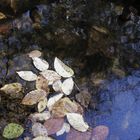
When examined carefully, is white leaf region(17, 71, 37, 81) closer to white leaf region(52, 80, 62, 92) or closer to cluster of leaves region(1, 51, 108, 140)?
cluster of leaves region(1, 51, 108, 140)

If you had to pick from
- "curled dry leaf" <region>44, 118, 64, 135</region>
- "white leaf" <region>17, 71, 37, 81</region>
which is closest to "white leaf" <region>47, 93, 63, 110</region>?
"curled dry leaf" <region>44, 118, 64, 135</region>

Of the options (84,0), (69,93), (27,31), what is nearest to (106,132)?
(69,93)

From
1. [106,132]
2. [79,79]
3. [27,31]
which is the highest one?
[27,31]

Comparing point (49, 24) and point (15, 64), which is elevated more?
point (49, 24)

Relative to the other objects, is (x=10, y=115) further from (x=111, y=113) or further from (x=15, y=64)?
(x=111, y=113)

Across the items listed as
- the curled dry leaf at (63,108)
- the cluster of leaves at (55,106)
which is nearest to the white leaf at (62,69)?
the cluster of leaves at (55,106)

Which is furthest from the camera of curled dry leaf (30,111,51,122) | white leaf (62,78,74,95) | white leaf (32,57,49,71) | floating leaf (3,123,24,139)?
white leaf (32,57,49,71)

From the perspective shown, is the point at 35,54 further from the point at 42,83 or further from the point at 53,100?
the point at 53,100
